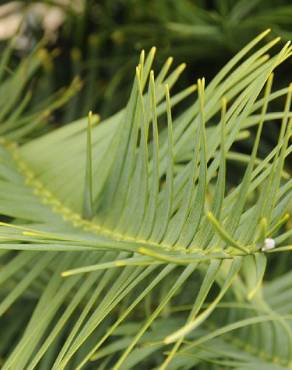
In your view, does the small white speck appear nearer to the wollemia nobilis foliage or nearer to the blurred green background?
the wollemia nobilis foliage

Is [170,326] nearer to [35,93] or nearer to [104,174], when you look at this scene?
[104,174]


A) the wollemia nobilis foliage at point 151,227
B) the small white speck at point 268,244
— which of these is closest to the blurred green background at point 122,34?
the wollemia nobilis foliage at point 151,227

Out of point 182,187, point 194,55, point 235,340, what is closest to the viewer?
point 182,187

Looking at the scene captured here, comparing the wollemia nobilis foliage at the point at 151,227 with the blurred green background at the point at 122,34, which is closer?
the wollemia nobilis foliage at the point at 151,227

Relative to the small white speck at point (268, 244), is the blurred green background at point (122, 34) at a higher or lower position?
higher

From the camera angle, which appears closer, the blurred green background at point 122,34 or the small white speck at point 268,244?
the small white speck at point 268,244

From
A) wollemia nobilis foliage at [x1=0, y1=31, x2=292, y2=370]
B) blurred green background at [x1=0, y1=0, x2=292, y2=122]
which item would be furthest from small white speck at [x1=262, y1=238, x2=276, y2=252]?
blurred green background at [x1=0, y1=0, x2=292, y2=122]

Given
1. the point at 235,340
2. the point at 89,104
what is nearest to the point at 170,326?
the point at 235,340

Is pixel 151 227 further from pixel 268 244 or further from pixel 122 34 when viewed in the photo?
pixel 122 34

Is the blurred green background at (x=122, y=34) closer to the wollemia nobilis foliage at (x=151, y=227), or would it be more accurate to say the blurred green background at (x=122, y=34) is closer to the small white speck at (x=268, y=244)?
the wollemia nobilis foliage at (x=151, y=227)

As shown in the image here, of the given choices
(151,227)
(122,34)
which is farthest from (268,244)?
(122,34)

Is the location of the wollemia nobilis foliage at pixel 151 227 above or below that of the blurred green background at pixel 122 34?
below
